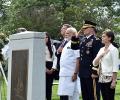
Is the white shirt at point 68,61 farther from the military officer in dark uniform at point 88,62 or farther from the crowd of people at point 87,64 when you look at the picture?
the military officer in dark uniform at point 88,62

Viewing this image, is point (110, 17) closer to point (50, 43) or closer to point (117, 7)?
point (117, 7)

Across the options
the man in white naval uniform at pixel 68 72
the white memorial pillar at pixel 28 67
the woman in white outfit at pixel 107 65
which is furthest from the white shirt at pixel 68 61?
the white memorial pillar at pixel 28 67

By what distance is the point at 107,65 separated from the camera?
9516 mm

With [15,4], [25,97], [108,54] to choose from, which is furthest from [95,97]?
[15,4]

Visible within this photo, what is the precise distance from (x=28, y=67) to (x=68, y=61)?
12.0 ft

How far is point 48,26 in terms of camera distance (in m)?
48.0

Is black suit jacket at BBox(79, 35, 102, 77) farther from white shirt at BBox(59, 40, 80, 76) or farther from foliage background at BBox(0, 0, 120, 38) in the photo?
foliage background at BBox(0, 0, 120, 38)

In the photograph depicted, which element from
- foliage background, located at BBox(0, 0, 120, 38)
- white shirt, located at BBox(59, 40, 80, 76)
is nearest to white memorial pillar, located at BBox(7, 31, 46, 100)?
white shirt, located at BBox(59, 40, 80, 76)

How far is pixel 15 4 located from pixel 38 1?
2415 mm

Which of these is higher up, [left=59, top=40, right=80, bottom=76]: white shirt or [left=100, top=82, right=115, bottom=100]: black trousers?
[left=59, top=40, right=80, bottom=76]: white shirt

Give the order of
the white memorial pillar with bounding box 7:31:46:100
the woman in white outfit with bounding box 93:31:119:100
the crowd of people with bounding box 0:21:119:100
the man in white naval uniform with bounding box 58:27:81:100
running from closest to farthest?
the white memorial pillar with bounding box 7:31:46:100, the woman in white outfit with bounding box 93:31:119:100, the crowd of people with bounding box 0:21:119:100, the man in white naval uniform with bounding box 58:27:81:100

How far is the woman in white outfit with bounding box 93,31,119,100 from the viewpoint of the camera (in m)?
9.41

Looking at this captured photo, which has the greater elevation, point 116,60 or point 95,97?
point 116,60

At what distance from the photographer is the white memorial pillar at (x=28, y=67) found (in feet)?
21.9
